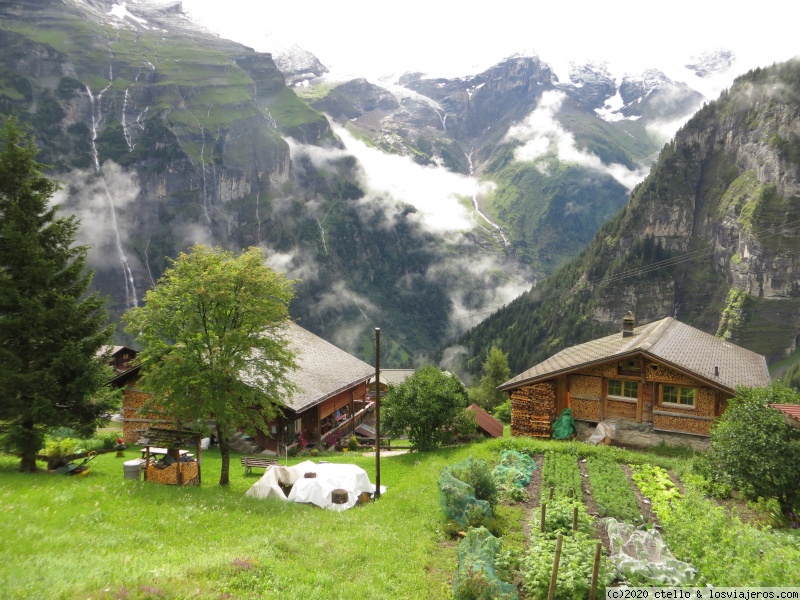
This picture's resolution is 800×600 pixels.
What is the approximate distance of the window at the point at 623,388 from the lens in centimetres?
2923

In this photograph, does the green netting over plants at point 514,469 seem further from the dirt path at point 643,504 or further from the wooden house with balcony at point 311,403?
the wooden house with balcony at point 311,403

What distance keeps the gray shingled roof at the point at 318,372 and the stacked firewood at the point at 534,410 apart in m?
14.2

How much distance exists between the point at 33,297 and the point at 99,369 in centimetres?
363

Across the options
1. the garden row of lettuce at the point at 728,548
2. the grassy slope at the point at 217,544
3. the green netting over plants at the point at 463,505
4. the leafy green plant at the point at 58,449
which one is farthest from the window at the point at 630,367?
the leafy green plant at the point at 58,449

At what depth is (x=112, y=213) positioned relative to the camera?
190 meters

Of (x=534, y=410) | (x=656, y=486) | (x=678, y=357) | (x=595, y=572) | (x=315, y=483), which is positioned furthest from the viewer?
(x=534, y=410)

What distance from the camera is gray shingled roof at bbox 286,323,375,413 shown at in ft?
114

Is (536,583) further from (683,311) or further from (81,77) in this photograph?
(81,77)

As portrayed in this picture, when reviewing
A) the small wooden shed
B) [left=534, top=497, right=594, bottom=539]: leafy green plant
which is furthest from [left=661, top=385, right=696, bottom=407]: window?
the small wooden shed

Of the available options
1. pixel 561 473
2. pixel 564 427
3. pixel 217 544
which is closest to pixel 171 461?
pixel 217 544

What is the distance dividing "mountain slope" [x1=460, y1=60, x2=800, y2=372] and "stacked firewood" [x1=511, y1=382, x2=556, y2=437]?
403ft

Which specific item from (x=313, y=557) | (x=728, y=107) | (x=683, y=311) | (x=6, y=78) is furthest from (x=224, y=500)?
(x=6, y=78)

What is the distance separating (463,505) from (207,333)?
13261mm

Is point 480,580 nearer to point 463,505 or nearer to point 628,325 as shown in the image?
point 463,505
